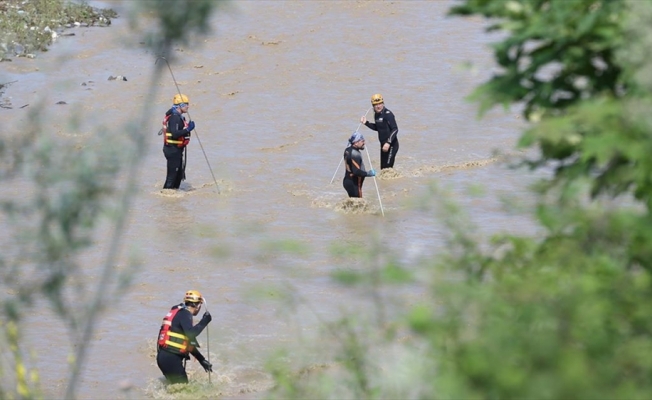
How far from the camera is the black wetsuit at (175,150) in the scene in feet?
66.4

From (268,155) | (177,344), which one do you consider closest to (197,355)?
(177,344)

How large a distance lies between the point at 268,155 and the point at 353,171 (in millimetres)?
4487

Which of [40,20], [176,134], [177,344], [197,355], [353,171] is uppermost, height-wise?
[177,344]

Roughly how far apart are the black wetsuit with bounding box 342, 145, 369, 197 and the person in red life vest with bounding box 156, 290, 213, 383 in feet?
22.4

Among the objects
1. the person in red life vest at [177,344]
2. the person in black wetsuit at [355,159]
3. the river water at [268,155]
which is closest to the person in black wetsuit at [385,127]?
the river water at [268,155]

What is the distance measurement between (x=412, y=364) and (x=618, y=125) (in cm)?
122

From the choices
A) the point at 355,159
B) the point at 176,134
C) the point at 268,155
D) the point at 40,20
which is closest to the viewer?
the point at 355,159

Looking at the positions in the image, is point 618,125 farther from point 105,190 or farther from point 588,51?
point 105,190

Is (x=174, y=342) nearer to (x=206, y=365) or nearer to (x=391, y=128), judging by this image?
(x=206, y=365)

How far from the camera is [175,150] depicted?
2039cm

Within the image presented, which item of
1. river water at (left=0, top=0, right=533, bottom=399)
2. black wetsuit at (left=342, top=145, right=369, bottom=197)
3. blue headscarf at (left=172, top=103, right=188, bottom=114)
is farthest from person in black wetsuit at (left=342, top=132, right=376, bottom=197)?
blue headscarf at (left=172, top=103, right=188, bottom=114)

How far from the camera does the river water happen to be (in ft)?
44.7

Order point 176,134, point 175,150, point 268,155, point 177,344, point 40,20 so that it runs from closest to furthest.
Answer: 1. point 177,344
2. point 176,134
3. point 175,150
4. point 268,155
5. point 40,20

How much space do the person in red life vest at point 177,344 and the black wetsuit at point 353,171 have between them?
682 cm
